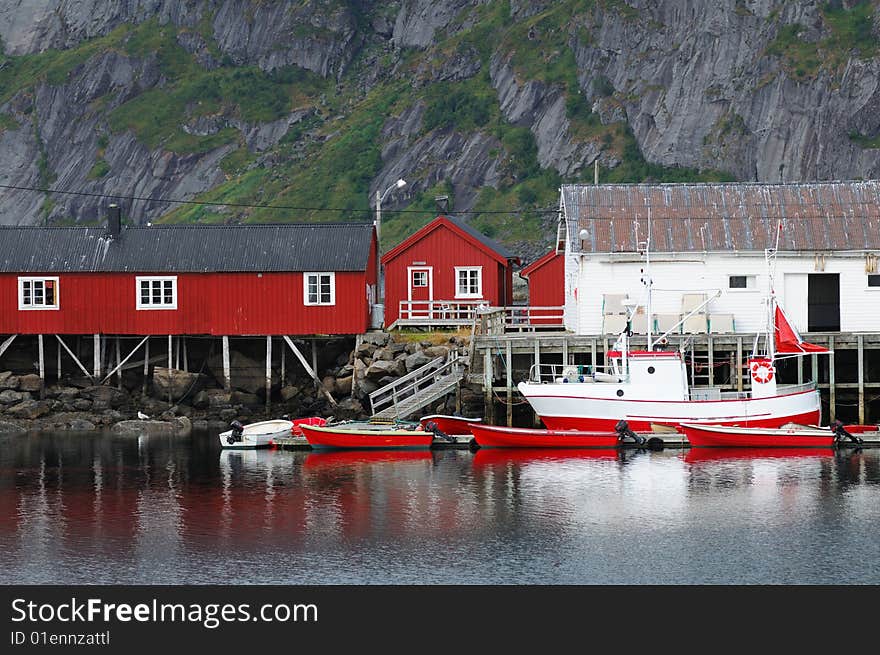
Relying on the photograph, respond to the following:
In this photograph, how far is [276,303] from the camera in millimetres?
52250

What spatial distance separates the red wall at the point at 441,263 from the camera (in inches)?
2153

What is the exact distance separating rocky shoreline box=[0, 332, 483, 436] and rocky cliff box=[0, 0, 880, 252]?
145ft

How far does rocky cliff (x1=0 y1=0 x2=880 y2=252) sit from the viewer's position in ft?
316

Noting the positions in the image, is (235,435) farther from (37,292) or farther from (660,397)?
(660,397)

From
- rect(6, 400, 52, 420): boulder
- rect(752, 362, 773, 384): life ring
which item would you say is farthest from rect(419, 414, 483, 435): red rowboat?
rect(6, 400, 52, 420): boulder

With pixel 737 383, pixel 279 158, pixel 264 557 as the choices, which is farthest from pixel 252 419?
pixel 279 158

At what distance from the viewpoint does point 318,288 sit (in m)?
52.2

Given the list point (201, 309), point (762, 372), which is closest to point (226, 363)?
point (201, 309)

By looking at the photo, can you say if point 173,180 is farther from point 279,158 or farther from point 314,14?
point 314,14

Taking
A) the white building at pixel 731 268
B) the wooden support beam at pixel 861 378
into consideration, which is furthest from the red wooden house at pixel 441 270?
the wooden support beam at pixel 861 378

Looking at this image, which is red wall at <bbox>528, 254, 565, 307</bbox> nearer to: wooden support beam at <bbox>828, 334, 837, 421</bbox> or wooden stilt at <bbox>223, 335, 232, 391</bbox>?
wooden stilt at <bbox>223, 335, 232, 391</bbox>

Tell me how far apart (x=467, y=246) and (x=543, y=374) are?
30.5 ft

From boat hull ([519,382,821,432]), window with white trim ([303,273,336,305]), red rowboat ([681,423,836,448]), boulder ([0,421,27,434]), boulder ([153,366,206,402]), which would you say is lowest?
red rowboat ([681,423,836,448])

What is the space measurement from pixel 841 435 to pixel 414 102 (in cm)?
7740
